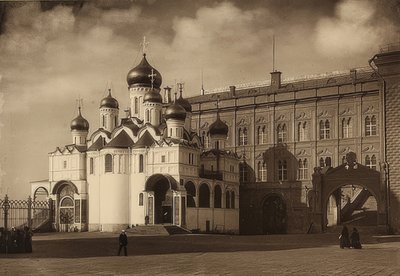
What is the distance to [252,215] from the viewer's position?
32.2 metres

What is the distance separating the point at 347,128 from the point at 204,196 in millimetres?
6919

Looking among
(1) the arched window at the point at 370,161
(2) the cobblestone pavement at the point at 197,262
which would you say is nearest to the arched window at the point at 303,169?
(1) the arched window at the point at 370,161

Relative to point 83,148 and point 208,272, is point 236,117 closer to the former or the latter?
point 83,148

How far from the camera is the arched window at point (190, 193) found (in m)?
28.0

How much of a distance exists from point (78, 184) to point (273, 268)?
20018 millimetres

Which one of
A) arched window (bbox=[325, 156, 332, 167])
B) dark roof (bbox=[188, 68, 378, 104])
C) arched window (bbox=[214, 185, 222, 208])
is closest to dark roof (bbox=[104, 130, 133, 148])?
arched window (bbox=[214, 185, 222, 208])

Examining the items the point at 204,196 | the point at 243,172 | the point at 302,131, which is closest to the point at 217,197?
the point at 204,196

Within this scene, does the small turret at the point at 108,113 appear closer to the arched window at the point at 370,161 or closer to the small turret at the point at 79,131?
the small turret at the point at 79,131

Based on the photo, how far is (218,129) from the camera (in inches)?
1253

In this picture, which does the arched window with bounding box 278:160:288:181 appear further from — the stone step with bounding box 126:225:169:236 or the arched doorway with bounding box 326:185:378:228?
the stone step with bounding box 126:225:169:236

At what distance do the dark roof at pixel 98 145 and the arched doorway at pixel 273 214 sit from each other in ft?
26.5

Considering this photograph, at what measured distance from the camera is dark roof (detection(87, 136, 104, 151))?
1179 inches

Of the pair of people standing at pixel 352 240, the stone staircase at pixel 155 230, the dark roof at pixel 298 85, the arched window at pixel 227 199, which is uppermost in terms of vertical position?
the dark roof at pixel 298 85

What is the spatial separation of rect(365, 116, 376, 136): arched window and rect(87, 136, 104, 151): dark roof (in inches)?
454
